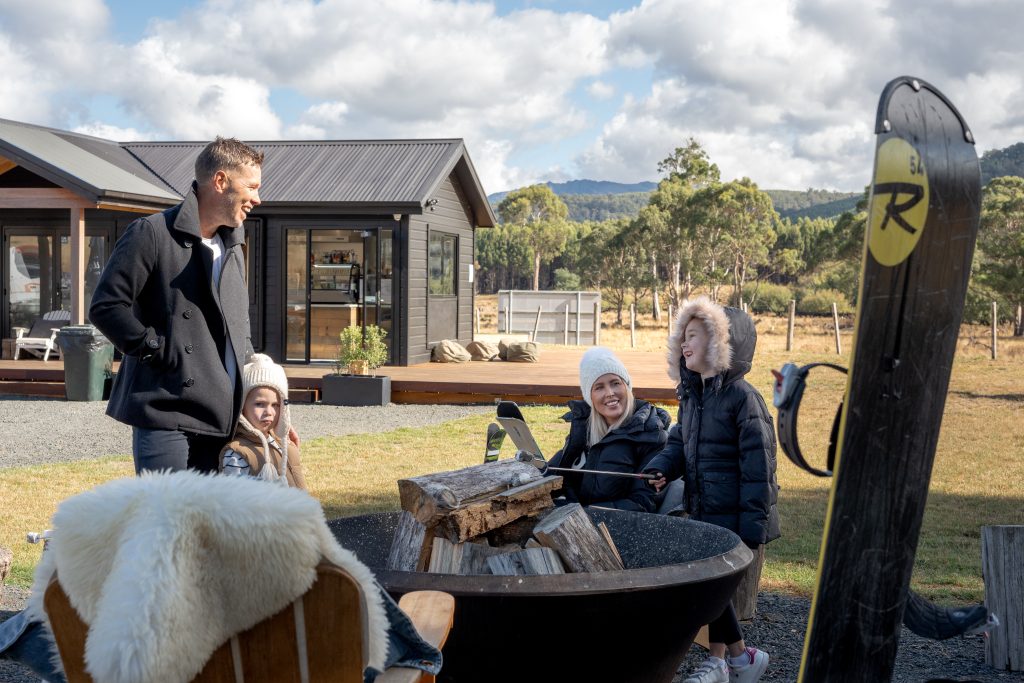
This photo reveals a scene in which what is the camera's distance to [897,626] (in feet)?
8.47

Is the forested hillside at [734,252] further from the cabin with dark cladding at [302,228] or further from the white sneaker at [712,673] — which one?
the white sneaker at [712,673]

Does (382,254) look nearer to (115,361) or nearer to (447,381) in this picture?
(447,381)

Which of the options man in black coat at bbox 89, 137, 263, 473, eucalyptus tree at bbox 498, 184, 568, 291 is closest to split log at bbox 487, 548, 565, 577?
man in black coat at bbox 89, 137, 263, 473

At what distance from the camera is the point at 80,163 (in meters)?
15.1

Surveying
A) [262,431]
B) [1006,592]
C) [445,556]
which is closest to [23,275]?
[262,431]

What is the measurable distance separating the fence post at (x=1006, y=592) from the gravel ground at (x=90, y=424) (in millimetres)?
7183

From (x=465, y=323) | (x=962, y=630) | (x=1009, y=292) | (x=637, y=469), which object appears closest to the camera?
(x=962, y=630)

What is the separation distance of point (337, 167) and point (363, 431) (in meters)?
7.09

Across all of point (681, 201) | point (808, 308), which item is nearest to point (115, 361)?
point (681, 201)

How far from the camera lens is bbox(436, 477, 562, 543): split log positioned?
3199 millimetres

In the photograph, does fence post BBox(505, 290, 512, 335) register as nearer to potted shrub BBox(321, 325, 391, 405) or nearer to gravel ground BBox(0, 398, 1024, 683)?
potted shrub BBox(321, 325, 391, 405)

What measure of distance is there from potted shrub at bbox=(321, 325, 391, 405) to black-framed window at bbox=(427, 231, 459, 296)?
355cm

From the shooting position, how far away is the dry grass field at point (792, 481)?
5832mm

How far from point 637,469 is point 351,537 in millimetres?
1401
